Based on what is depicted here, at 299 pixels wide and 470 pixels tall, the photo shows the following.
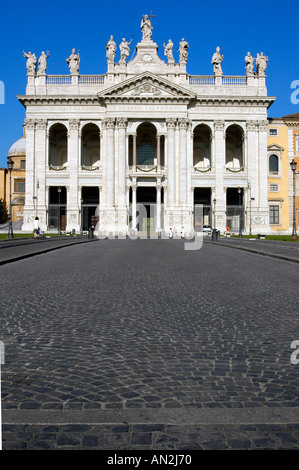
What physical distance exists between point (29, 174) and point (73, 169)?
17.3 ft

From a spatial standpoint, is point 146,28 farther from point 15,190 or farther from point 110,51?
point 15,190

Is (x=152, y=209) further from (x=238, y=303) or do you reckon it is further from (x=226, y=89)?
(x=238, y=303)

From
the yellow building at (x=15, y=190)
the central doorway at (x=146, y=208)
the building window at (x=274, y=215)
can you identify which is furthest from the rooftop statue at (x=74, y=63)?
the yellow building at (x=15, y=190)

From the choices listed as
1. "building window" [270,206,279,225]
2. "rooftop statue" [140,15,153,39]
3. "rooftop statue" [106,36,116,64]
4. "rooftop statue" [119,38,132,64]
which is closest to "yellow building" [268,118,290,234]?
"building window" [270,206,279,225]

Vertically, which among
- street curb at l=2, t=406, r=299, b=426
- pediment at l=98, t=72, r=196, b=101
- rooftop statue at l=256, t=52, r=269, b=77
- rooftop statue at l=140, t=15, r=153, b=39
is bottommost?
street curb at l=2, t=406, r=299, b=426

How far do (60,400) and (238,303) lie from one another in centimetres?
522

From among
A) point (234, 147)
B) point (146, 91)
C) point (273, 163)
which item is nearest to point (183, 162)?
point (146, 91)

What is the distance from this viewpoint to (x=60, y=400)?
12.1ft

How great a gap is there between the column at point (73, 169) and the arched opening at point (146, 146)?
27.3 ft

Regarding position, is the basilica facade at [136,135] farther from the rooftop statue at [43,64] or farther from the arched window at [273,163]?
the arched window at [273,163]

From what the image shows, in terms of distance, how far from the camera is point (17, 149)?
9488 cm

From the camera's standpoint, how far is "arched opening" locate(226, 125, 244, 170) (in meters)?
63.0

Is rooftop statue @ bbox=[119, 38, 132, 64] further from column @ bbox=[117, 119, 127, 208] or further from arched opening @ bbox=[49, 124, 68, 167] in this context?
arched opening @ bbox=[49, 124, 68, 167]

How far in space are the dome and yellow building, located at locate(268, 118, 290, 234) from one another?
4998 centimetres
